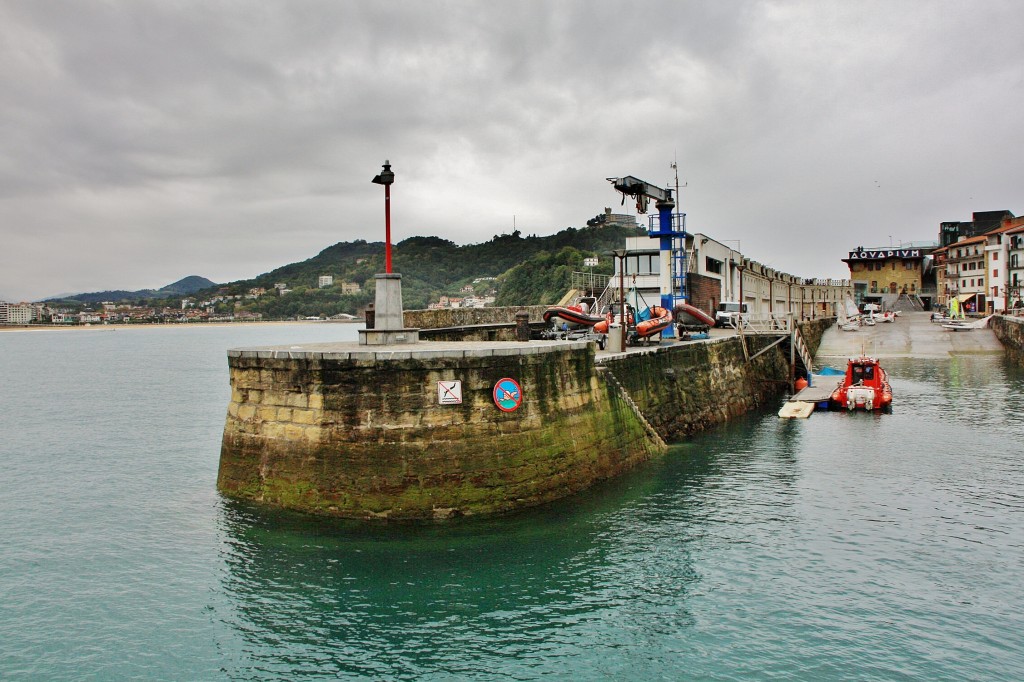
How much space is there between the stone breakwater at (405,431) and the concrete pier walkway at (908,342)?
1747 inches

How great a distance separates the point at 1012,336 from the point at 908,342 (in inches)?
352

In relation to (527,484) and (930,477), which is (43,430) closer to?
(527,484)

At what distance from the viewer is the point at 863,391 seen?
112ft

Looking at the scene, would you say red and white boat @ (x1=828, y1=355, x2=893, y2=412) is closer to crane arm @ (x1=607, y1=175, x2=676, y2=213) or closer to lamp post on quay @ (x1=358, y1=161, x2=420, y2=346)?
crane arm @ (x1=607, y1=175, x2=676, y2=213)

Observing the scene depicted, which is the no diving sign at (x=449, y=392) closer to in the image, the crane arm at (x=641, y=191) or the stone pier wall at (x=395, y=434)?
the stone pier wall at (x=395, y=434)

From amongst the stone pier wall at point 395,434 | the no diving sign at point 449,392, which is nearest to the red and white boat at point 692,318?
the stone pier wall at point 395,434

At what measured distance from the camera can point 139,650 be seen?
1121cm

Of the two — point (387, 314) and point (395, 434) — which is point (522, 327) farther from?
point (395, 434)

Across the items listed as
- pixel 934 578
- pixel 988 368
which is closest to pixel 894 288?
pixel 988 368

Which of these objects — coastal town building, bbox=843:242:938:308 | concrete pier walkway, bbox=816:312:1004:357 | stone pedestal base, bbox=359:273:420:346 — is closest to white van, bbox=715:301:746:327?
concrete pier walkway, bbox=816:312:1004:357

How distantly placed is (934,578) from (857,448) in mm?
13234

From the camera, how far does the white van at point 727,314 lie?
48.9m

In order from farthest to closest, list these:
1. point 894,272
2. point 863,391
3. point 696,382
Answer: point 894,272, point 863,391, point 696,382

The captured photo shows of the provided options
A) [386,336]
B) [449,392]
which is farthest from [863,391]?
[449,392]
